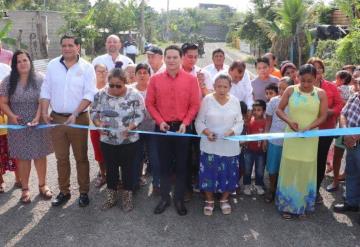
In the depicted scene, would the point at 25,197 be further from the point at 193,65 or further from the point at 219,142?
the point at 193,65

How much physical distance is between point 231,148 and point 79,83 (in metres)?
1.83

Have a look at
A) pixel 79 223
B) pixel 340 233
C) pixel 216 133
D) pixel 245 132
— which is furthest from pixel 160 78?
pixel 340 233

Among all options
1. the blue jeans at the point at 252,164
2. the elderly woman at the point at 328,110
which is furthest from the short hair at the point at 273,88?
the blue jeans at the point at 252,164

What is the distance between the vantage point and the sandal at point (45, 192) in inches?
183

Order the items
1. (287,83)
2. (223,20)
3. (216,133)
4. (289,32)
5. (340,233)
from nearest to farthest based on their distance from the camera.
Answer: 1. (340,233)
2. (216,133)
3. (287,83)
4. (289,32)
5. (223,20)

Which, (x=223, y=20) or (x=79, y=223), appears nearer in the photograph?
(x=79, y=223)

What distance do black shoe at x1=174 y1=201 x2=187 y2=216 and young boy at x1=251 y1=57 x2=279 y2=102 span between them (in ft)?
5.94

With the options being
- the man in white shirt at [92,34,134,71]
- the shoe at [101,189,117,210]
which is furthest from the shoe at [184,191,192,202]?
the man in white shirt at [92,34,134,71]

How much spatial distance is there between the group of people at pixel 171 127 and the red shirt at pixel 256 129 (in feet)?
0.04

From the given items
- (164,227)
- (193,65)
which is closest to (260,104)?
(193,65)

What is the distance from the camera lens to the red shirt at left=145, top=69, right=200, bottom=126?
4059 mm

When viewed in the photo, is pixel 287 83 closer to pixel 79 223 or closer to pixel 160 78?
pixel 160 78

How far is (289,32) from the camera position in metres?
18.6

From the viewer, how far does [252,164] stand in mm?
4859
